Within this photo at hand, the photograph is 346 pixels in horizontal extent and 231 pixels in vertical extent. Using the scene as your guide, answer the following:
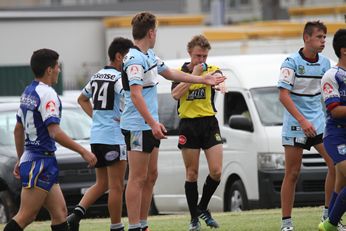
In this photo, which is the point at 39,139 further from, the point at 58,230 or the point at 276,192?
the point at 276,192

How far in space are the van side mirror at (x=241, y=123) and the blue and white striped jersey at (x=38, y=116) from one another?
6.10 m

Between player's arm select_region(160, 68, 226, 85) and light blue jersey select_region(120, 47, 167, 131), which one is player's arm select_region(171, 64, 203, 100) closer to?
player's arm select_region(160, 68, 226, 85)

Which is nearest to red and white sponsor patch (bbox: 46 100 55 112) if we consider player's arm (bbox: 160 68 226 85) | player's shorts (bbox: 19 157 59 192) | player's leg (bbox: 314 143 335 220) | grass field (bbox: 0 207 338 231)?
player's shorts (bbox: 19 157 59 192)

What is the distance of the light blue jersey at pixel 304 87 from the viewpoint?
1088 centimetres

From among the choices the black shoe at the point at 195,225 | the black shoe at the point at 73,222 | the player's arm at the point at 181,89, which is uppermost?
the player's arm at the point at 181,89

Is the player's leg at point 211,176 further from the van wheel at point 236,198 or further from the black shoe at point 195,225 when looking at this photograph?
the van wheel at point 236,198

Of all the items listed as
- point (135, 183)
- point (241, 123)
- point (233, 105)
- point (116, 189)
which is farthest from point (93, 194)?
point (233, 105)

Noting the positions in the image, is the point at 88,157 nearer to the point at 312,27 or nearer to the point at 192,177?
the point at 312,27

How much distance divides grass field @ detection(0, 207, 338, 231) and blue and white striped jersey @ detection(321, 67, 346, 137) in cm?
149

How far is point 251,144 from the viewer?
1545 centimetres

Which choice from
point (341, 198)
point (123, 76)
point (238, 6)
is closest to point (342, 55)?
point (341, 198)

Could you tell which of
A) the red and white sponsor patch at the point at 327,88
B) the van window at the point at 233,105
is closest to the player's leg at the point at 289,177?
the red and white sponsor patch at the point at 327,88

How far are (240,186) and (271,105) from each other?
1277 millimetres

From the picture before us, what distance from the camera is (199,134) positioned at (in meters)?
12.2
